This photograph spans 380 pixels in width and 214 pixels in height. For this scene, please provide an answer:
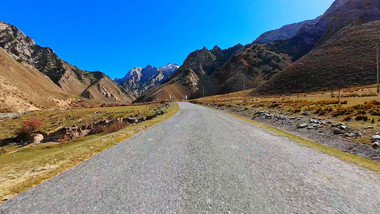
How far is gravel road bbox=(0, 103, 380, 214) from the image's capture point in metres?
3.56

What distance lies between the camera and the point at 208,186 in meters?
4.36

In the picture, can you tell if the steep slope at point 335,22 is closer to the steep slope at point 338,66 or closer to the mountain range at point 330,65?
the mountain range at point 330,65

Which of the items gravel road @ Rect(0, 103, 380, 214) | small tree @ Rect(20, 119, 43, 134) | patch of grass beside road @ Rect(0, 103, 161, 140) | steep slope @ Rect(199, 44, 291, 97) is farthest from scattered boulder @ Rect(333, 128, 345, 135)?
steep slope @ Rect(199, 44, 291, 97)

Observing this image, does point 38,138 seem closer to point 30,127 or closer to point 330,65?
point 30,127

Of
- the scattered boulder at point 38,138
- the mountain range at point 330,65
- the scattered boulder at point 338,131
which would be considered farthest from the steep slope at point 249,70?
the scattered boulder at point 338,131

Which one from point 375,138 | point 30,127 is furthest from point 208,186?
point 30,127

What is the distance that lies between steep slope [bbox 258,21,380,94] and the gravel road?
A: 72.6 meters

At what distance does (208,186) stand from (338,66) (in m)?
87.6

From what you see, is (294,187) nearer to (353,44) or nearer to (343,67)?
(343,67)

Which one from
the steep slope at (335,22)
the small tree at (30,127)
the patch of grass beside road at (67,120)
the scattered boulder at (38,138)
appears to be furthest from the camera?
the steep slope at (335,22)

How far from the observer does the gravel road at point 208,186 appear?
3.56 meters

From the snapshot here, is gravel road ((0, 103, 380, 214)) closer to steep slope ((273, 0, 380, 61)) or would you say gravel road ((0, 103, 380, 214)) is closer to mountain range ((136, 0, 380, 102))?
mountain range ((136, 0, 380, 102))

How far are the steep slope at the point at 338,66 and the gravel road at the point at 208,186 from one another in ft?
238

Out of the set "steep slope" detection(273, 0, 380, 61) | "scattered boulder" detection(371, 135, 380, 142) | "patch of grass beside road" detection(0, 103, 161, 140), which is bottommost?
"scattered boulder" detection(371, 135, 380, 142)
